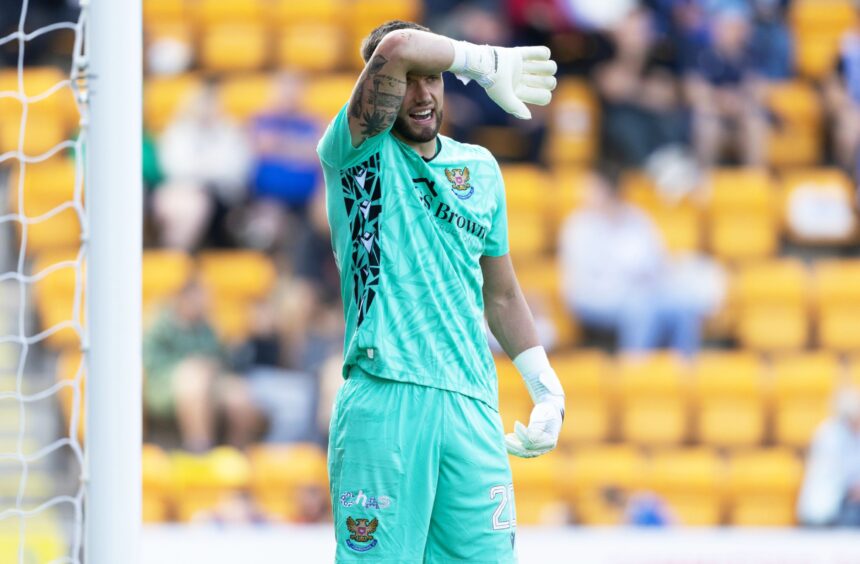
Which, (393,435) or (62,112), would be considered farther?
(62,112)

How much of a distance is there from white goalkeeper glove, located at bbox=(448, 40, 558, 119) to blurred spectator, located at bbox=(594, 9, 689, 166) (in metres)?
5.30

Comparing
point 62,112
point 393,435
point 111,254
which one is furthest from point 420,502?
point 62,112

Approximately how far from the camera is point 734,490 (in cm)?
732

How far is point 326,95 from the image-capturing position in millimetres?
8242

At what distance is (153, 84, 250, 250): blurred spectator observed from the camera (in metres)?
7.85

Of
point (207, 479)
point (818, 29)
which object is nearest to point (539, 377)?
point (207, 479)

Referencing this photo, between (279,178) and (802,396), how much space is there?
10.8 ft

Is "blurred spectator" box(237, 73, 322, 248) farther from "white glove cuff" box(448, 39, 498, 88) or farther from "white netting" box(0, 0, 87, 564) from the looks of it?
"white glove cuff" box(448, 39, 498, 88)

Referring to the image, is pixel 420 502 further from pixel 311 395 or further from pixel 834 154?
pixel 834 154

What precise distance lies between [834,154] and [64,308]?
4798 mm

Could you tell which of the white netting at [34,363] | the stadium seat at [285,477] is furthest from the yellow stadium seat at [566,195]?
the white netting at [34,363]

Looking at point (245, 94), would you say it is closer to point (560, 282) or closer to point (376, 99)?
point (560, 282)

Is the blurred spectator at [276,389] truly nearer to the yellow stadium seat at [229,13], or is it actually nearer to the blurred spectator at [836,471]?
the yellow stadium seat at [229,13]

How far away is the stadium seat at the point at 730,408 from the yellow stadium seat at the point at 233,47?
11.6 ft
